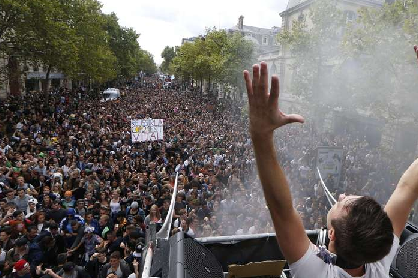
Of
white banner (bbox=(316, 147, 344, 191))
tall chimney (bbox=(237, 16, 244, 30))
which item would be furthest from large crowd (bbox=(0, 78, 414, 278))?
tall chimney (bbox=(237, 16, 244, 30))

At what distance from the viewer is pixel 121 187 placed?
8.84m

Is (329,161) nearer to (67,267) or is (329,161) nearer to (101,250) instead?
(101,250)

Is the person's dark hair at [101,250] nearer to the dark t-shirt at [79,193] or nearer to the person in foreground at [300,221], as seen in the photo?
the dark t-shirt at [79,193]

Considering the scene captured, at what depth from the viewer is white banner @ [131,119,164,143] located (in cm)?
1338

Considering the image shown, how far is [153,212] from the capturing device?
6.29 meters

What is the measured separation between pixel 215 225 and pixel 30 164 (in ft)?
18.1

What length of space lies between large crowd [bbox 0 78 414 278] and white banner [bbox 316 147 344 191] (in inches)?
10.9

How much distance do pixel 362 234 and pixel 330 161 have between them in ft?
31.0

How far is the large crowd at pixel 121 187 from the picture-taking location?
5.40m

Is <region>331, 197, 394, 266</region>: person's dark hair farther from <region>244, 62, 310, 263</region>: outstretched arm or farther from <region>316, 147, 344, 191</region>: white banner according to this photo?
<region>316, 147, 344, 191</region>: white banner

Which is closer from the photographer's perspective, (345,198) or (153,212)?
(345,198)

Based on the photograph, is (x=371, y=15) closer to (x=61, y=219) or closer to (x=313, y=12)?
(x=313, y=12)

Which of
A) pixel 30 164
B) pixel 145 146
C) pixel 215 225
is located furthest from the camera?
pixel 145 146

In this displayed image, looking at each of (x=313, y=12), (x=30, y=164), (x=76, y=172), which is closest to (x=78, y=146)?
(x=30, y=164)
